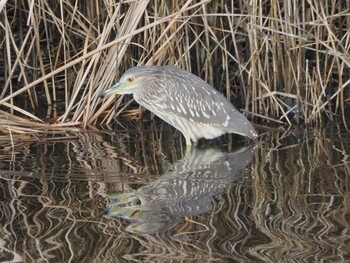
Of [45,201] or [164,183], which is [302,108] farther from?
[45,201]

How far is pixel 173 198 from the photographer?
4684 millimetres

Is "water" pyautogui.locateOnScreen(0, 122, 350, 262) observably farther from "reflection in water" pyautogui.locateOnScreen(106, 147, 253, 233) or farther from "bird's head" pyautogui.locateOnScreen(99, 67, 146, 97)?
"bird's head" pyautogui.locateOnScreen(99, 67, 146, 97)

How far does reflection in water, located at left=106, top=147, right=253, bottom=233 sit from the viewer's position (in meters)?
4.35

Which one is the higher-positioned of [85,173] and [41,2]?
[41,2]

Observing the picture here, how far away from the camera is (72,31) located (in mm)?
6703

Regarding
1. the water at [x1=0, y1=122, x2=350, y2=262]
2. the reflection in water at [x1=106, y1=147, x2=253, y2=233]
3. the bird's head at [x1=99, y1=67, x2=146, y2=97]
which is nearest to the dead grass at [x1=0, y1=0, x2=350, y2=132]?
the bird's head at [x1=99, y1=67, x2=146, y2=97]

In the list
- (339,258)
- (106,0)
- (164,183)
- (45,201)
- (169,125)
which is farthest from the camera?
(169,125)

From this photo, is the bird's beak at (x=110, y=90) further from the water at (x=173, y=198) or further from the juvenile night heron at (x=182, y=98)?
the water at (x=173, y=198)

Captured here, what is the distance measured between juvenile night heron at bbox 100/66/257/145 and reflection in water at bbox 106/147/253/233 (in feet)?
1.10

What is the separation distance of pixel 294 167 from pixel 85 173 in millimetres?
1138

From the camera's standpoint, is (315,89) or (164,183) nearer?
(164,183)

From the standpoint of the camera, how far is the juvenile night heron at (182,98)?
6020 mm

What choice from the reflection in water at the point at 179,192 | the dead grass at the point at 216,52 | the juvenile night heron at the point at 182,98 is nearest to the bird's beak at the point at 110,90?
the juvenile night heron at the point at 182,98

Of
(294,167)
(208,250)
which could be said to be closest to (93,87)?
(294,167)
